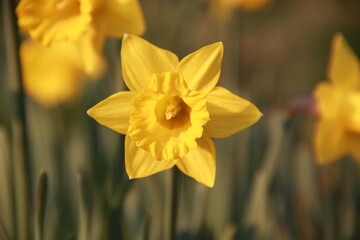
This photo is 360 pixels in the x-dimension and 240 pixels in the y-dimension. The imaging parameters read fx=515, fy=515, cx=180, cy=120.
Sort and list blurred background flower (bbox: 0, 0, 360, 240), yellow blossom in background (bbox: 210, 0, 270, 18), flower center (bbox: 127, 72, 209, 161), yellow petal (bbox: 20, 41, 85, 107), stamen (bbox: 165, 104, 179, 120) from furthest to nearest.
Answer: yellow blossom in background (bbox: 210, 0, 270, 18) → yellow petal (bbox: 20, 41, 85, 107) → blurred background flower (bbox: 0, 0, 360, 240) → stamen (bbox: 165, 104, 179, 120) → flower center (bbox: 127, 72, 209, 161)

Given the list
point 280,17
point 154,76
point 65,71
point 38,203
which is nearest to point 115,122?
point 154,76

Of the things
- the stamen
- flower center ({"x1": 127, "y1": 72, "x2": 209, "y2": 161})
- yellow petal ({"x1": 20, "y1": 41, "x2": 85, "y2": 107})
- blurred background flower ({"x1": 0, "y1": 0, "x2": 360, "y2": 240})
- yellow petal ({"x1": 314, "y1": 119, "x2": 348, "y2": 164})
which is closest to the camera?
flower center ({"x1": 127, "y1": 72, "x2": 209, "y2": 161})

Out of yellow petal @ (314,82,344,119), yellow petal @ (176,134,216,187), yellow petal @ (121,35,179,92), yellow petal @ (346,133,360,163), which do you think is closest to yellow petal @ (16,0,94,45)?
yellow petal @ (121,35,179,92)

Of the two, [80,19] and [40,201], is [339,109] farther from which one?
[40,201]

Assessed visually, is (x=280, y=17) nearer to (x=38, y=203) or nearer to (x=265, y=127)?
(x=265, y=127)

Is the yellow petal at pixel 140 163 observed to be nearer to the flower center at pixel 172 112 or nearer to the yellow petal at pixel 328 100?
the flower center at pixel 172 112

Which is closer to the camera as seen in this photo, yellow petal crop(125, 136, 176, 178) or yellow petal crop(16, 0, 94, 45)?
yellow petal crop(125, 136, 176, 178)

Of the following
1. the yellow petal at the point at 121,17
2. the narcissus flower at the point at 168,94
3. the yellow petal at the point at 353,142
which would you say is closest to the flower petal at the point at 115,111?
the narcissus flower at the point at 168,94

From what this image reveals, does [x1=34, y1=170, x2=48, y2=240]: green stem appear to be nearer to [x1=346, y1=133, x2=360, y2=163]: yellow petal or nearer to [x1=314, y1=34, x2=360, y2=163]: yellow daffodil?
[x1=314, y1=34, x2=360, y2=163]: yellow daffodil
